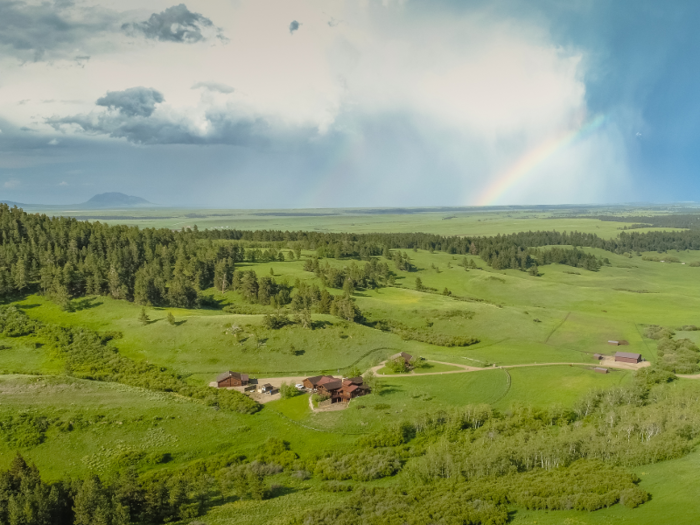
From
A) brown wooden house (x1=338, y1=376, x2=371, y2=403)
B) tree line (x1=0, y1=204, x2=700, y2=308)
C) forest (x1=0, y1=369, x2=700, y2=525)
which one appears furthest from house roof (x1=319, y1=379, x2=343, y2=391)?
tree line (x1=0, y1=204, x2=700, y2=308)

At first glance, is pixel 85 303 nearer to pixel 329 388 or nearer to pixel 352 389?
pixel 329 388

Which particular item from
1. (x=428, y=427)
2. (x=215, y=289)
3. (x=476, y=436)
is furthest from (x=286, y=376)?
(x=215, y=289)

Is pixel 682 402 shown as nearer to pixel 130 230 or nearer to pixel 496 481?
pixel 496 481

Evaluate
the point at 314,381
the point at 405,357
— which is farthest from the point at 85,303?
the point at 405,357

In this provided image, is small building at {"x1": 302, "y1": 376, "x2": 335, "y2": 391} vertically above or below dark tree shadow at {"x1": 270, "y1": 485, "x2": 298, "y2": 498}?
above

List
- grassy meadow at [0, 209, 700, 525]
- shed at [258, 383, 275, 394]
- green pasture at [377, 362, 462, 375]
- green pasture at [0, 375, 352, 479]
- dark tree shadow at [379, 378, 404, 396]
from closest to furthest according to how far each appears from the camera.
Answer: grassy meadow at [0, 209, 700, 525], green pasture at [0, 375, 352, 479], dark tree shadow at [379, 378, 404, 396], shed at [258, 383, 275, 394], green pasture at [377, 362, 462, 375]

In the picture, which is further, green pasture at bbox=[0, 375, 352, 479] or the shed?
the shed

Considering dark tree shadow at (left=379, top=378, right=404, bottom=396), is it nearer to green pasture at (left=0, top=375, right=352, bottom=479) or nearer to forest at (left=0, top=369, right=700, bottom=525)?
forest at (left=0, top=369, right=700, bottom=525)
